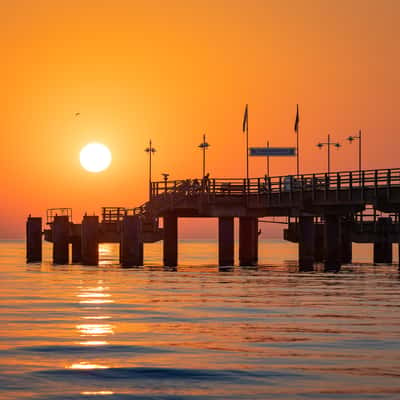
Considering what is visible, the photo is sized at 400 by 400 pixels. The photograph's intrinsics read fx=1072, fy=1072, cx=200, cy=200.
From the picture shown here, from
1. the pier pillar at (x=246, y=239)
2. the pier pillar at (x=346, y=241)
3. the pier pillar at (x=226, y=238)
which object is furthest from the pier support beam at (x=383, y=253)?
the pier pillar at (x=226, y=238)

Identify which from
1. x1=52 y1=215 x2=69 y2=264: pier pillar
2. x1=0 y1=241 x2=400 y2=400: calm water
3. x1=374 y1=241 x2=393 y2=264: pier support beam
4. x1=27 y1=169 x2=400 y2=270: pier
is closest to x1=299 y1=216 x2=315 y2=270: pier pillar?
x1=27 y1=169 x2=400 y2=270: pier

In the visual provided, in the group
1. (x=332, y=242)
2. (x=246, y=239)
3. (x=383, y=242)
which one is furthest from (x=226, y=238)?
(x=383, y=242)

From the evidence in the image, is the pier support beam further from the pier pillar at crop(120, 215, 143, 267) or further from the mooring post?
the mooring post

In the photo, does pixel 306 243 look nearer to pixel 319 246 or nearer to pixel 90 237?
pixel 90 237

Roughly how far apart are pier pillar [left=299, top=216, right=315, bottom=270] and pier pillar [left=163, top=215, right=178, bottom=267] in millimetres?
11818

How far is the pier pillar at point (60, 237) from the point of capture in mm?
→ 84812

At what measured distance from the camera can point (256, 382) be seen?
854 inches

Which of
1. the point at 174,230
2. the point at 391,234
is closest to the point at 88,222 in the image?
the point at 174,230

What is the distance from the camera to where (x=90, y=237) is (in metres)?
80.7

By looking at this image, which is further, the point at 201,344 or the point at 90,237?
the point at 90,237

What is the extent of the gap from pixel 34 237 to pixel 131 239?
613 inches

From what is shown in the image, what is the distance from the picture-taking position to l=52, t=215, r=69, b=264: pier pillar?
3339 inches

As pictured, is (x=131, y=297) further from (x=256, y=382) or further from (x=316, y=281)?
(x=256, y=382)

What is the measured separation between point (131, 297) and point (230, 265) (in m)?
33.1
